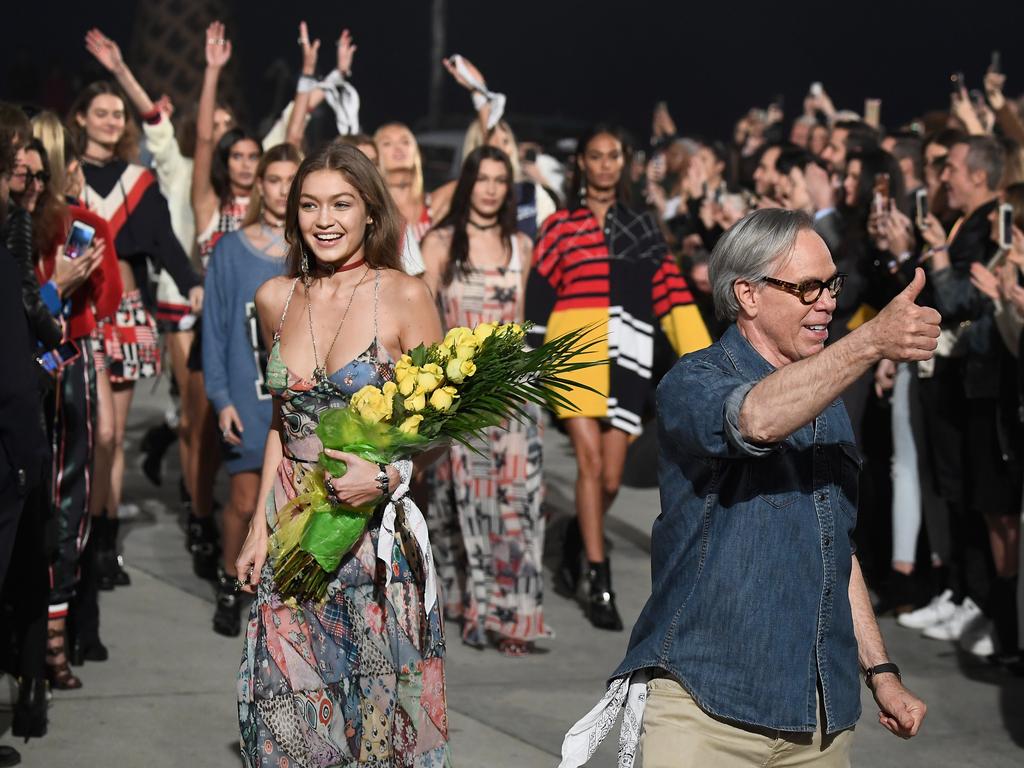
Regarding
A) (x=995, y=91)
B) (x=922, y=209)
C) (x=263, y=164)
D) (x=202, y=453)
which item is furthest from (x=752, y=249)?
(x=995, y=91)

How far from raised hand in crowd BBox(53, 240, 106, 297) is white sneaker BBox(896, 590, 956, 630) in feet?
13.3

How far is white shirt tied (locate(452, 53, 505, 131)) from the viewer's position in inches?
382

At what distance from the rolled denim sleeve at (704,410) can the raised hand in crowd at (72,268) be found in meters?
3.23

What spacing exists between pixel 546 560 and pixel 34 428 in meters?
4.59

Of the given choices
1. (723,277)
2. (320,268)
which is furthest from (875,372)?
(723,277)

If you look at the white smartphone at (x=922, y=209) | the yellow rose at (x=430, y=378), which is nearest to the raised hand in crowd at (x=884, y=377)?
the white smartphone at (x=922, y=209)

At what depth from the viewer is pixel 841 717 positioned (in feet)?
10.7

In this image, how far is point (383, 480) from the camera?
402cm

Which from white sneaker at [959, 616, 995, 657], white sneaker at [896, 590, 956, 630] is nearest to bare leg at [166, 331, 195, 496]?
white sneaker at [896, 590, 956, 630]

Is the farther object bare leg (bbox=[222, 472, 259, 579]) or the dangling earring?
bare leg (bbox=[222, 472, 259, 579])

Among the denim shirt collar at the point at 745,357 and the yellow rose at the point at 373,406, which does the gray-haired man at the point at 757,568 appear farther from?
the yellow rose at the point at 373,406

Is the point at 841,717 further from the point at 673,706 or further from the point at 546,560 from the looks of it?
the point at 546,560

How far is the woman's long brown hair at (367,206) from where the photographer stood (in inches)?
175

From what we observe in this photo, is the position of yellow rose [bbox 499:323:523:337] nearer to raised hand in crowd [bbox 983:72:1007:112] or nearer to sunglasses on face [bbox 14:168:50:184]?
sunglasses on face [bbox 14:168:50:184]
